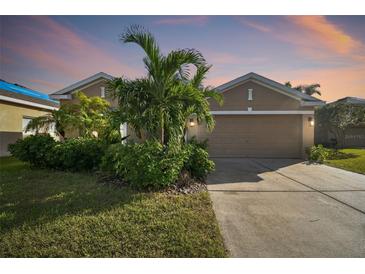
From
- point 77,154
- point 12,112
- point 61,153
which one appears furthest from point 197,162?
point 12,112

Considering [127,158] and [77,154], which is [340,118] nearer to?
[127,158]

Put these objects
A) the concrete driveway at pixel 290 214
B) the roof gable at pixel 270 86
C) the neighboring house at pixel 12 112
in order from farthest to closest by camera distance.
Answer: the roof gable at pixel 270 86
the neighboring house at pixel 12 112
the concrete driveway at pixel 290 214

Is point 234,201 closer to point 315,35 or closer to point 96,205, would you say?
point 96,205

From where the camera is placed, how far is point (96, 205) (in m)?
3.69

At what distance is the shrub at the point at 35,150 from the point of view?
6195mm

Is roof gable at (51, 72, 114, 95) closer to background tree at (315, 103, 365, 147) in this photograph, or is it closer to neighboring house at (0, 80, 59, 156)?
neighboring house at (0, 80, 59, 156)

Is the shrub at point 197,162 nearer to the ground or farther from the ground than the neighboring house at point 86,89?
nearer to the ground

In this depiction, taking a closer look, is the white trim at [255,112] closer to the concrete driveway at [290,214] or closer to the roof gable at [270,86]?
the roof gable at [270,86]

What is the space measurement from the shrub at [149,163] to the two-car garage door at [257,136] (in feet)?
21.3

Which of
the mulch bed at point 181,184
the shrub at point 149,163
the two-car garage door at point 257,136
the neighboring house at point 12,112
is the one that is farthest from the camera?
the two-car garage door at point 257,136

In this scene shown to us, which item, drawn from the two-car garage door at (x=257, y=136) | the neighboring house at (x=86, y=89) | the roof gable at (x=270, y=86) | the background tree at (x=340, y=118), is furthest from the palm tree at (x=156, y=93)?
the background tree at (x=340, y=118)

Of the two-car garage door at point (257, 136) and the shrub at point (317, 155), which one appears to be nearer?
the shrub at point (317, 155)
